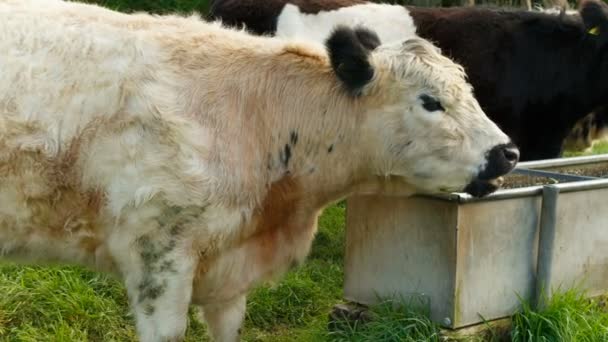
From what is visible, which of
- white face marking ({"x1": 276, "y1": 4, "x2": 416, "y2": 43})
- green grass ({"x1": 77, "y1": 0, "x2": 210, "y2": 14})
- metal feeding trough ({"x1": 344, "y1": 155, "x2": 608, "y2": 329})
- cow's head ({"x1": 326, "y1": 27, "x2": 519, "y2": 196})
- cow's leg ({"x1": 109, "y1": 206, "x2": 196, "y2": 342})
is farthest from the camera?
green grass ({"x1": 77, "y1": 0, "x2": 210, "y2": 14})

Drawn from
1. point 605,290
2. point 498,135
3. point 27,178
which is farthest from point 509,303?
point 27,178

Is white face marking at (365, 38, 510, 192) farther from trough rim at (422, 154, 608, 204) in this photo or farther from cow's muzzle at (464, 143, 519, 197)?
trough rim at (422, 154, 608, 204)

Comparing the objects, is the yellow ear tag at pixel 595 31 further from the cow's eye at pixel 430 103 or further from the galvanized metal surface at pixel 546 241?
the cow's eye at pixel 430 103

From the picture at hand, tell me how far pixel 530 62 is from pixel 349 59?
423 centimetres

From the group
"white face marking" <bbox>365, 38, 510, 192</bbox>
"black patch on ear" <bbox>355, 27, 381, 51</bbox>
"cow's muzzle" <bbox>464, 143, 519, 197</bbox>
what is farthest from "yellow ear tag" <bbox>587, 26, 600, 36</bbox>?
"cow's muzzle" <bbox>464, 143, 519, 197</bbox>

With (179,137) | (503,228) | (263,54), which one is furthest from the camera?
(503,228)

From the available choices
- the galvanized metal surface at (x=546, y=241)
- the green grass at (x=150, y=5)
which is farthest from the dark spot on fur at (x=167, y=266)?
the green grass at (x=150, y=5)

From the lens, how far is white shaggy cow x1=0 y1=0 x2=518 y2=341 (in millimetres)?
4496

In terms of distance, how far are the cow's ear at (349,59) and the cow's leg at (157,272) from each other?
3.66 ft

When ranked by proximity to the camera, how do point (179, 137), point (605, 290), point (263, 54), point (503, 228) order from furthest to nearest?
point (605, 290) → point (503, 228) → point (263, 54) → point (179, 137)

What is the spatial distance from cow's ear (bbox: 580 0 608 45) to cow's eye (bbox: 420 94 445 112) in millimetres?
4276

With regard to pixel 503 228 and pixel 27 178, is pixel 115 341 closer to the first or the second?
pixel 27 178

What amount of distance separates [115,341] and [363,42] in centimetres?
262

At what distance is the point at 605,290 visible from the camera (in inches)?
228
